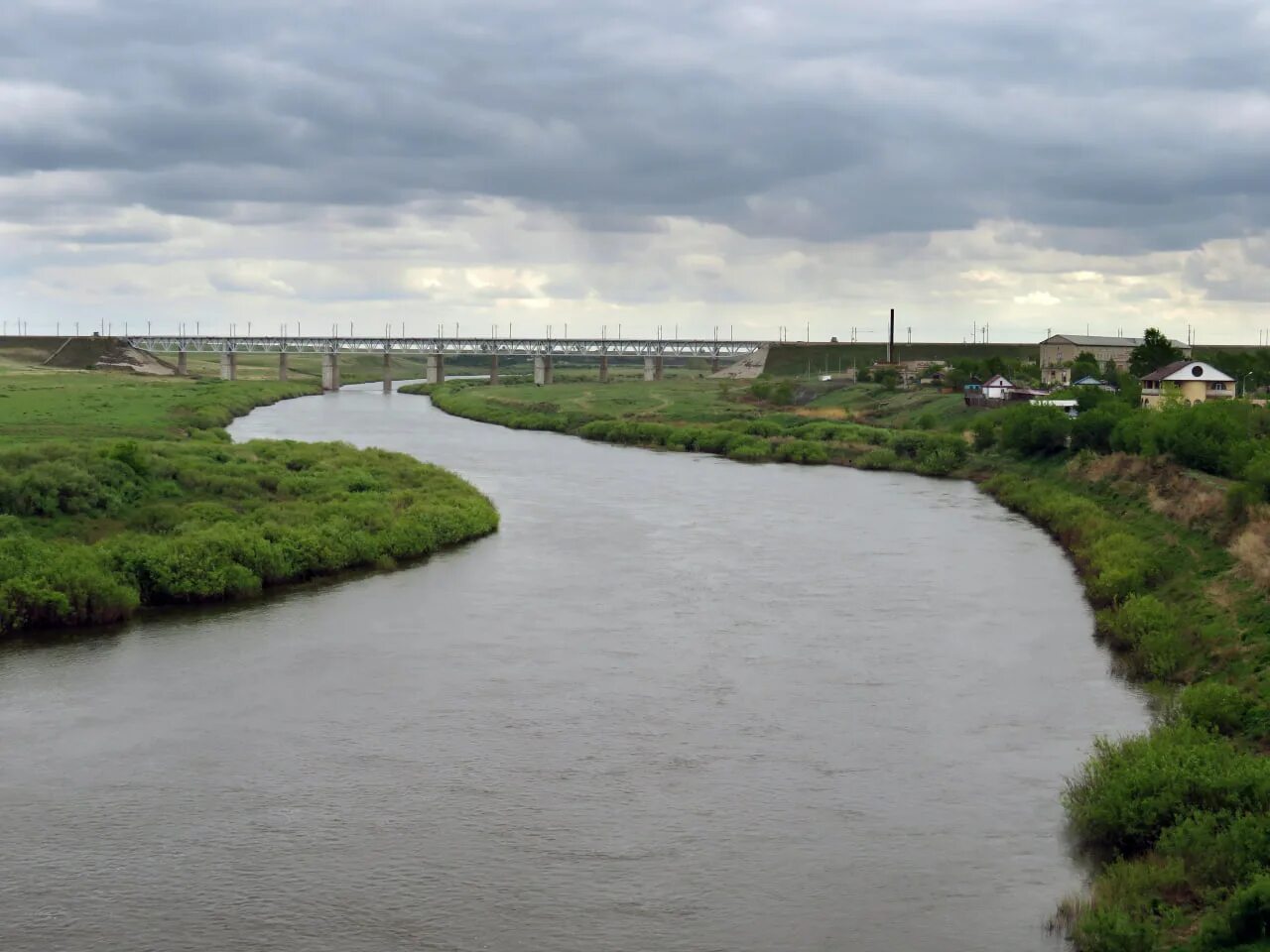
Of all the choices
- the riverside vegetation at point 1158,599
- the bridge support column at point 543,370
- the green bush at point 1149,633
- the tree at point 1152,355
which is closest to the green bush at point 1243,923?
the riverside vegetation at point 1158,599

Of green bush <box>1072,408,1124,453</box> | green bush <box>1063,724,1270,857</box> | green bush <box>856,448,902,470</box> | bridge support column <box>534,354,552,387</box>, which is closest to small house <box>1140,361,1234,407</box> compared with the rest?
green bush <box>856,448,902,470</box>

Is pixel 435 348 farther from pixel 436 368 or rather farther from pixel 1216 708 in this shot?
pixel 1216 708

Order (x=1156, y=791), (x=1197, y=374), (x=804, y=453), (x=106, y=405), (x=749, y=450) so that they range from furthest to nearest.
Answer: (x=106, y=405)
(x=749, y=450)
(x=1197, y=374)
(x=804, y=453)
(x=1156, y=791)

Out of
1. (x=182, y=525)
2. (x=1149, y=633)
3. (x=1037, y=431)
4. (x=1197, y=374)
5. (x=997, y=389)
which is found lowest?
(x=1149, y=633)

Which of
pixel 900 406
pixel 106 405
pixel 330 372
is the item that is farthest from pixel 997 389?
pixel 330 372

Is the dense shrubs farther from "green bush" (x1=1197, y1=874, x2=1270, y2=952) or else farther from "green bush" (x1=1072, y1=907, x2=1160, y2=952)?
"green bush" (x1=1197, y1=874, x2=1270, y2=952)

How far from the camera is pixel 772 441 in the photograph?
6850 cm

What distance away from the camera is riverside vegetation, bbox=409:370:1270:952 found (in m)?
13.9

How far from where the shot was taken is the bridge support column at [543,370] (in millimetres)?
132500

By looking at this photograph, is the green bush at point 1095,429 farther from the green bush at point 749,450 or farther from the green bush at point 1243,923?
the green bush at point 1243,923

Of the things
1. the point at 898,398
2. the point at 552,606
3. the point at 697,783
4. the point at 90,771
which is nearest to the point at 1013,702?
the point at 697,783

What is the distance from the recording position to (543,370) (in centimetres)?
13512

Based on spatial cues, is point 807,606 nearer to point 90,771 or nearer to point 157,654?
point 157,654

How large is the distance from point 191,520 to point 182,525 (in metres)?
0.68
